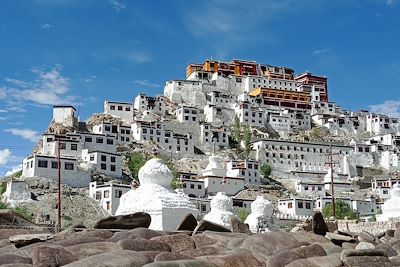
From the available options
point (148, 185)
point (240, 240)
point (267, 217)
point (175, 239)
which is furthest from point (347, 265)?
point (267, 217)

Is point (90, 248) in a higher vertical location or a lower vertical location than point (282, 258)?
higher

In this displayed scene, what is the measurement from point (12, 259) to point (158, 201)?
10.7 m

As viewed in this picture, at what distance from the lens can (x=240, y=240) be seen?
14.3 metres

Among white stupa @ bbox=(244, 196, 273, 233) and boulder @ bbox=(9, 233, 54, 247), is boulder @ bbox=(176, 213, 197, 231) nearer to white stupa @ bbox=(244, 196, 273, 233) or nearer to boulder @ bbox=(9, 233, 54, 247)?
boulder @ bbox=(9, 233, 54, 247)

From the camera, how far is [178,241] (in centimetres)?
1337

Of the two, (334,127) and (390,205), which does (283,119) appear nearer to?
(334,127)

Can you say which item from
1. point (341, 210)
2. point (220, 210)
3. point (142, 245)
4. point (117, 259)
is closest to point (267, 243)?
point (142, 245)

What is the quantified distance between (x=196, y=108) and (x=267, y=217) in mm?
67041

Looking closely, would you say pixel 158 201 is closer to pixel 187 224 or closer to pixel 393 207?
pixel 187 224

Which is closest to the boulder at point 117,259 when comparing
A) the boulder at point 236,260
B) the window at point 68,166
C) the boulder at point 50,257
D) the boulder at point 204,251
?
the boulder at point 50,257

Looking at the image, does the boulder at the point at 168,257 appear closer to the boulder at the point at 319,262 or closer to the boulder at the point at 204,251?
the boulder at the point at 204,251

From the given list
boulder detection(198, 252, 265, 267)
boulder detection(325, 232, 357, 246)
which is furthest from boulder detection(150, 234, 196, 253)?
boulder detection(325, 232, 357, 246)

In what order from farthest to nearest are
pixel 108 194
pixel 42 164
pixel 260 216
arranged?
pixel 42 164 < pixel 108 194 < pixel 260 216

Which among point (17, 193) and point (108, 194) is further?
point (108, 194)
